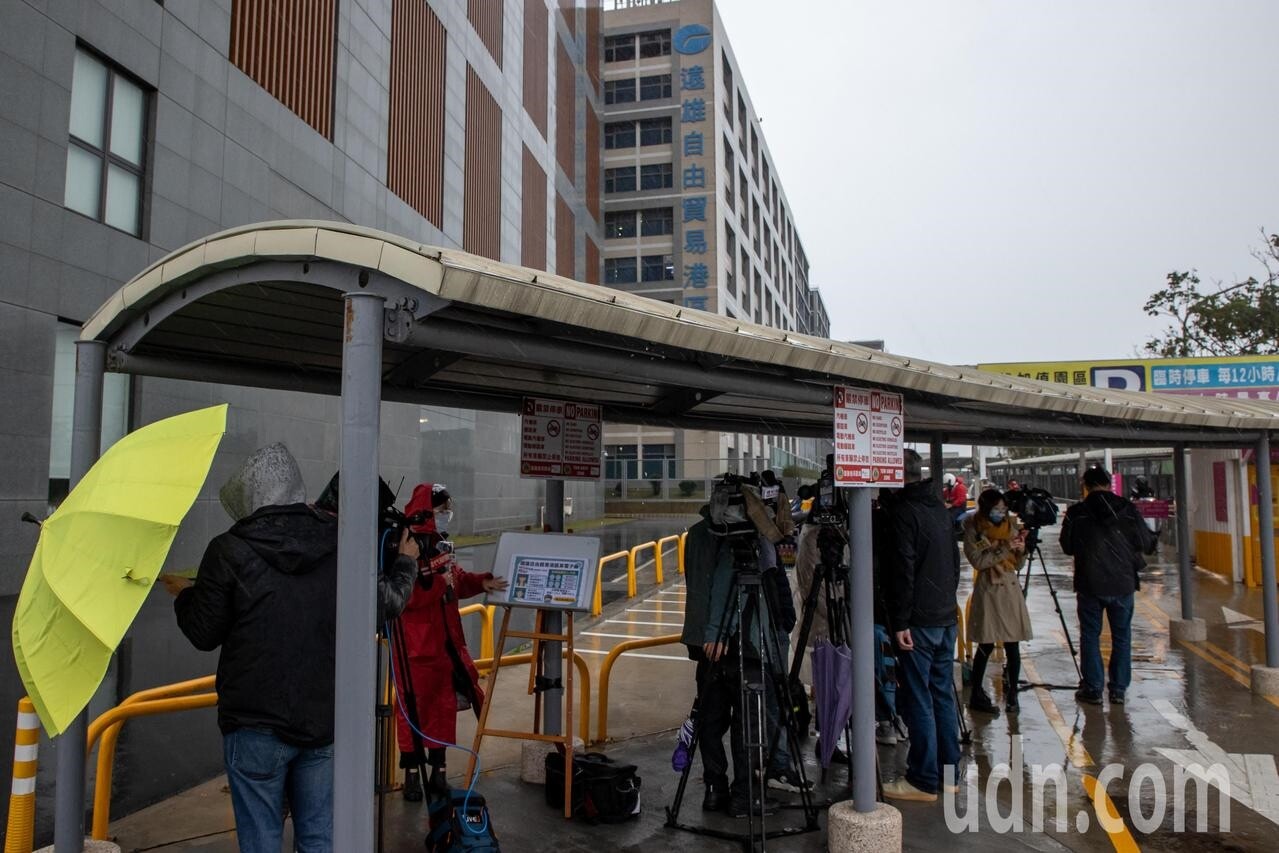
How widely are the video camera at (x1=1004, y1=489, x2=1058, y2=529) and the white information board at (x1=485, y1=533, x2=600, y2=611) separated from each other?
401 cm

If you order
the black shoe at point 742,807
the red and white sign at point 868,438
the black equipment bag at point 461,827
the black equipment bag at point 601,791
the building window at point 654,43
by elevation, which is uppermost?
the building window at point 654,43

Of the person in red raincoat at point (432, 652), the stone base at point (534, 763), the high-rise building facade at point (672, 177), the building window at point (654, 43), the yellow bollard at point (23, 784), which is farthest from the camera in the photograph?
the building window at point (654, 43)

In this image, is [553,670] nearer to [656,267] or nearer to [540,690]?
[540,690]

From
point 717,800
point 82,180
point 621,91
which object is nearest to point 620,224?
point 621,91

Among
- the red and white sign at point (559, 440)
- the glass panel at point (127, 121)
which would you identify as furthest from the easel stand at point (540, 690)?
the glass panel at point (127, 121)

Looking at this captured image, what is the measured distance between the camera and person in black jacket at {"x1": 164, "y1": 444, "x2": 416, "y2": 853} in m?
2.93

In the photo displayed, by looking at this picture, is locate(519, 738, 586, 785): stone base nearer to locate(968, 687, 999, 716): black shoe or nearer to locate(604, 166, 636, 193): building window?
locate(968, 687, 999, 716): black shoe

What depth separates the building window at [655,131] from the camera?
54.6 meters

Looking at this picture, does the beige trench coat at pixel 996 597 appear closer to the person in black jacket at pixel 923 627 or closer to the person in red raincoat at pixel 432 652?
the person in black jacket at pixel 923 627

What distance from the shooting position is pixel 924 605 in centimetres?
528

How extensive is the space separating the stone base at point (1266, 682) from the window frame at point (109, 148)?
17.1m

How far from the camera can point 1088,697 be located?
7.51 metres

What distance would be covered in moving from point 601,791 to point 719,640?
1.11 meters

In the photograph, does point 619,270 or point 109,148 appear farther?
point 619,270
